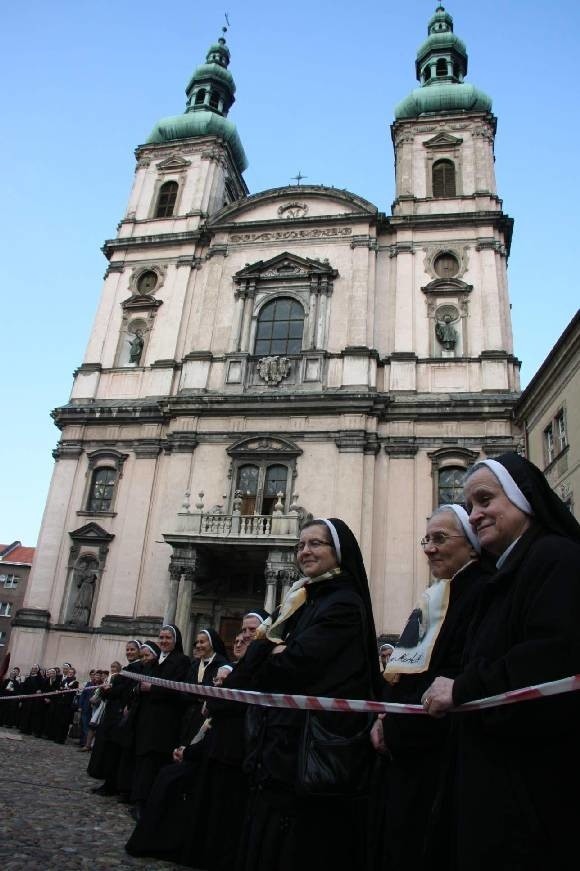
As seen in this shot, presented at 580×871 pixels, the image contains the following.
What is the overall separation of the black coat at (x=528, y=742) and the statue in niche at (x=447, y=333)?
20324mm

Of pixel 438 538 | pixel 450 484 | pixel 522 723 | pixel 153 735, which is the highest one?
pixel 450 484

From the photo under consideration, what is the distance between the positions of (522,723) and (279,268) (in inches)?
914

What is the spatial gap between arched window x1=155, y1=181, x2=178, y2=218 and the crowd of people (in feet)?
84.8

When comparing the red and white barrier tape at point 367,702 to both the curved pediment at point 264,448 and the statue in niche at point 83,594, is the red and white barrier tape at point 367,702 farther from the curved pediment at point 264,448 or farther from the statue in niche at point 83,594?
the statue in niche at point 83,594

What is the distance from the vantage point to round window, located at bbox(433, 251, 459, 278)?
2322 cm

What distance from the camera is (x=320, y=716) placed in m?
3.15

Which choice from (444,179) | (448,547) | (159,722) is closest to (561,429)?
(159,722)

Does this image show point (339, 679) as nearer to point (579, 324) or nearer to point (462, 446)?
point (579, 324)

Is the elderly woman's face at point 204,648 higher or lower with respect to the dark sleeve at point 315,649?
higher

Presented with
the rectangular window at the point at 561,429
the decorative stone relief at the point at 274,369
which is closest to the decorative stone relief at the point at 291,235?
the decorative stone relief at the point at 274,369

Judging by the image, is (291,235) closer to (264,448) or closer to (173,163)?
(173,163)

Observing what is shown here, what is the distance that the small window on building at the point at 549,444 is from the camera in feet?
56.3

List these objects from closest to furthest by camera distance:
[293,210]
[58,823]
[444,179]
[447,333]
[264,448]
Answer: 1. [58,823]
2. [264,448]
3. [447,333]
4. [444,179]
5. [293,210]

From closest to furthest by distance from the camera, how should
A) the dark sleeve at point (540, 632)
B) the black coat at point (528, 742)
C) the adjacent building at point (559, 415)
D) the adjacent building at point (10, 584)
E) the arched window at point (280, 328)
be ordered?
the black coat at point (528, 742)
the dark sleeve at point (540, 632)
the adjacent building at point (559, 415)
the arched window at point (280, 328)
the adjacent building at point (10, 584)
